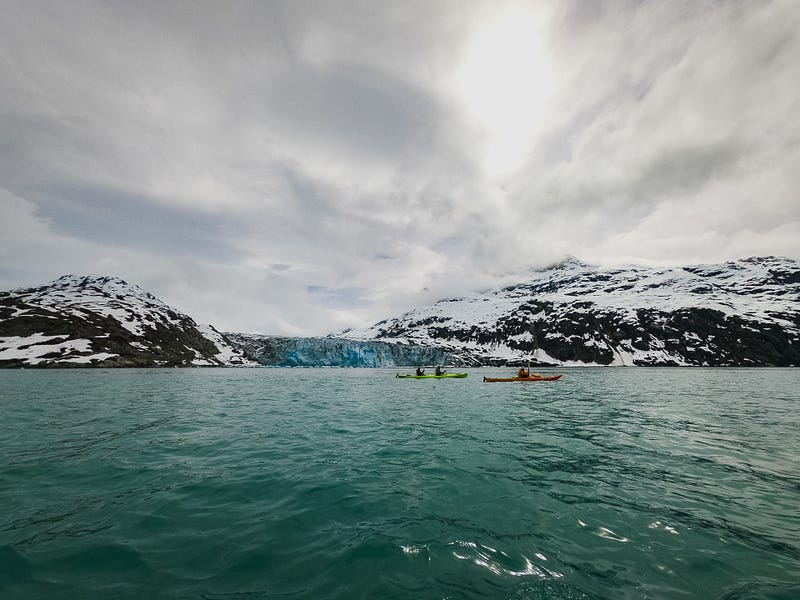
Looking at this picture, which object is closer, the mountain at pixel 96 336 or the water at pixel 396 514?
the water at pixel 396 514

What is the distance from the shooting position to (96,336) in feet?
477

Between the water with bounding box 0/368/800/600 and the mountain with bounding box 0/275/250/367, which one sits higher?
the mountain with bounding box 0/275/250/367

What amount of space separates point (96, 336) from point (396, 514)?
183 m

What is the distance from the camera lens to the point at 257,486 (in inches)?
458

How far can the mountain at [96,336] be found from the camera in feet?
417

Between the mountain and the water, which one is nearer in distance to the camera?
the water

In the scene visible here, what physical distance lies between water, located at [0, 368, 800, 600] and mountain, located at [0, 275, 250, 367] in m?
145

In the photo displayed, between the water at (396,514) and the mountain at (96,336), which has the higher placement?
the mountain at (96,336)

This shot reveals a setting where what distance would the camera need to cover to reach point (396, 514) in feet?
31.4

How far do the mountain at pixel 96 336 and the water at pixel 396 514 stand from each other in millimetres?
144893

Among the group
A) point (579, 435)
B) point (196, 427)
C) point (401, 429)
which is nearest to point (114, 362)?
point (196, 427)

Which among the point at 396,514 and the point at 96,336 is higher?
the point at 96,336

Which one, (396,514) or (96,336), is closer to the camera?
(396,514)

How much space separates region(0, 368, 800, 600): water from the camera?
6609mm
